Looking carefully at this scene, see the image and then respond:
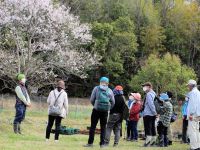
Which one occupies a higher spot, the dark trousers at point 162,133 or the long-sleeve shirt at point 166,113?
the long-sleeve shirt at point 166,113

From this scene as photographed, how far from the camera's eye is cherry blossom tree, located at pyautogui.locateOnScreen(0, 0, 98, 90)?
99.4 feet

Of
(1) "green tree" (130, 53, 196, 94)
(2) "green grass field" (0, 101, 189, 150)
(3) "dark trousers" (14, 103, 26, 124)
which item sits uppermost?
(1) "green tree" (130, 53, 196, 94)

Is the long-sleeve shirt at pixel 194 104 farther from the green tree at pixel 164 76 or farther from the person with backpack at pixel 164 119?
the green tree at pixel 164 76

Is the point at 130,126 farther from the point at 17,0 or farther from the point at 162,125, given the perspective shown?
the point at 17,0

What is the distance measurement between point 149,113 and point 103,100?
Result: 93.3 inches

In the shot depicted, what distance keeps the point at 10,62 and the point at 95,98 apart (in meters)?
23.1

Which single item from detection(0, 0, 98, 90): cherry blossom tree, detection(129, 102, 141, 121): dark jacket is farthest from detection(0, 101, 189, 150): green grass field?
detection(0, 0, 98, 90): cherry blossom tree

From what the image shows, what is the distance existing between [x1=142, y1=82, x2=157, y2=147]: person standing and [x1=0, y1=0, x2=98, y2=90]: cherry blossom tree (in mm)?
16083

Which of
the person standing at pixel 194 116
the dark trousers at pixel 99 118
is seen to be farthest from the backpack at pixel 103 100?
the person standing at pixel 194 116

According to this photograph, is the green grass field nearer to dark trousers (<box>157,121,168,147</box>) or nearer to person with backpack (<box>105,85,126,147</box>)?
dark trousers (<box>157,121,168,147</box>)

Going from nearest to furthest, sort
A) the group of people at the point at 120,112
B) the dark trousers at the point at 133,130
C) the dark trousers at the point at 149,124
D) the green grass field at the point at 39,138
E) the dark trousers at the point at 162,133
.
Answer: the group of people at the point at 120,112 < the green grass field at the point at 39,138 < the dark trousers at the point at 149,124 < the dark trousers at the point at 162,133 < the dark trousers at the point at 133,130

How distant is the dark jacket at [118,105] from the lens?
12383 mm

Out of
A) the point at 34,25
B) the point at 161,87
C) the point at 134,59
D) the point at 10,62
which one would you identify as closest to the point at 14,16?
the point at 34,25

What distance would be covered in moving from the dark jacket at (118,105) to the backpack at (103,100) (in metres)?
1.10
